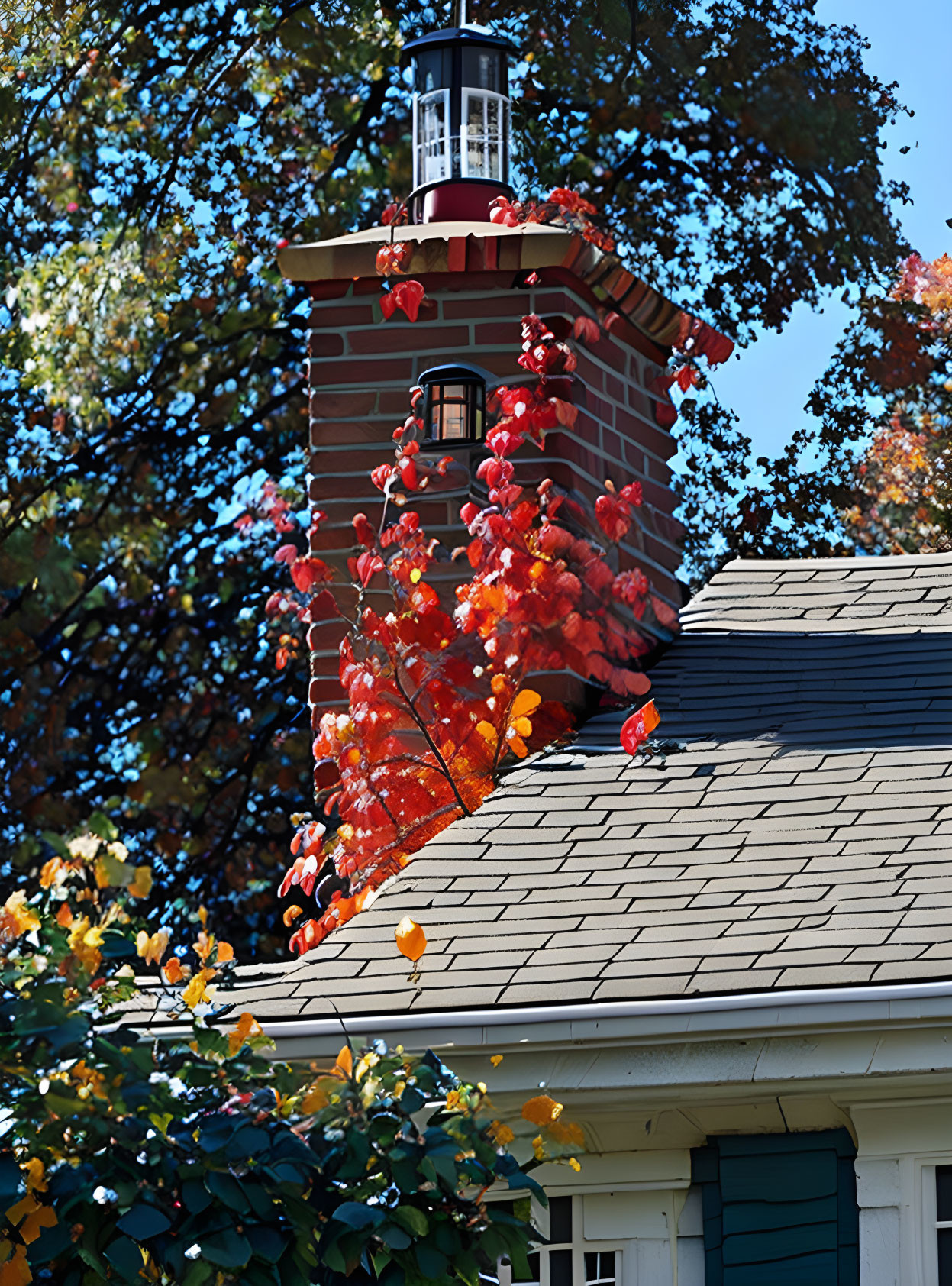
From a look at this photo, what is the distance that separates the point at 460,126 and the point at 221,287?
769 cm

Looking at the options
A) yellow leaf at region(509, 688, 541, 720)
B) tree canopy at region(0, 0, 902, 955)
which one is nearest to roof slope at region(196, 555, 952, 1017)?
yellow leaf at region(509, 688, 541, 720)

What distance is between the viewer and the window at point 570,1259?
5.70 metres

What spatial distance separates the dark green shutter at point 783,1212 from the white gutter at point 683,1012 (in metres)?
0.58

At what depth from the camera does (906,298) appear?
17.6 m

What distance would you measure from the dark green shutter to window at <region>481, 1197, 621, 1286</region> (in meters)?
0.30

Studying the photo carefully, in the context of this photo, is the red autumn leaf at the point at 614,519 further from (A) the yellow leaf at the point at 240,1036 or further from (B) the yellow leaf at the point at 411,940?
(A) the yellow leaf at the point at 240,1036

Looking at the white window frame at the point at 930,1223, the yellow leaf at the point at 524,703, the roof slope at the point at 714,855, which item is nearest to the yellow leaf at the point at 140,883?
the roof slope at the point at 714,855

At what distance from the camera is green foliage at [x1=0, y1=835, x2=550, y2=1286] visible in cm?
428

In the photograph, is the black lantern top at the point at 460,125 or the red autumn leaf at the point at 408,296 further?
the black lantern top at the point at 460,125

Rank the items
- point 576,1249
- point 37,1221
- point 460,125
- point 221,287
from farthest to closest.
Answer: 1. point 221,287
2. point 460,125
3. point 576,1249
4. point 37,1221

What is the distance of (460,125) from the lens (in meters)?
9.20

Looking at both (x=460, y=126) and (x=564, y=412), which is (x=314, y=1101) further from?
(x=460, y=126)

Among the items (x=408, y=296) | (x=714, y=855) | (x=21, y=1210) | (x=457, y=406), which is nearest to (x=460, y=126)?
(x=408, y=296)

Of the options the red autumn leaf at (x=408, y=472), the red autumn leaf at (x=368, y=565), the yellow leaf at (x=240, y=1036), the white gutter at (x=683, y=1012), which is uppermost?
the red autumn leaf at (x=408, y=472)
